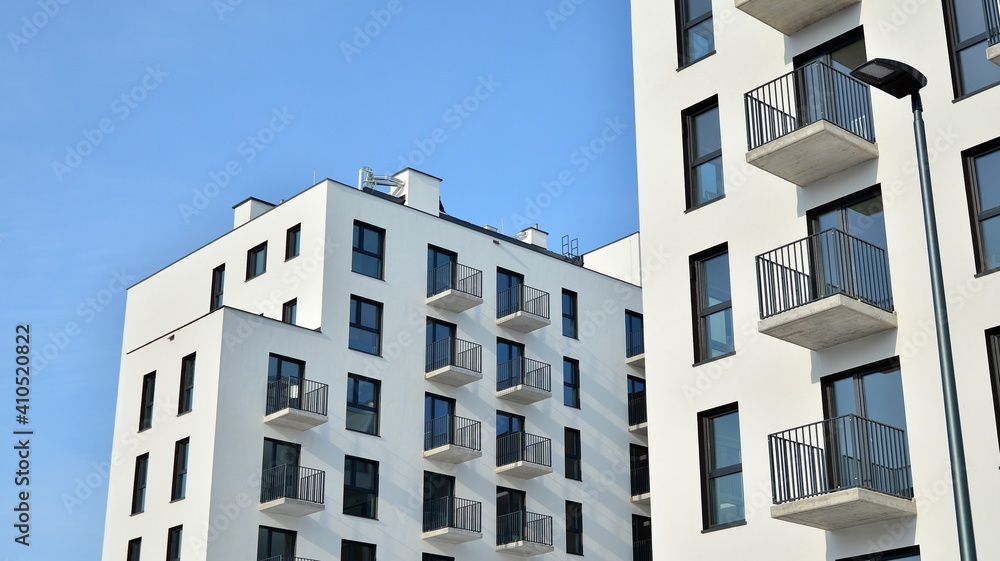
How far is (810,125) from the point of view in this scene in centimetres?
1903

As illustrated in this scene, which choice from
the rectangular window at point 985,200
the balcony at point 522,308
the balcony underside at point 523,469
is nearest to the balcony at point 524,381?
the balcony at point 522,308

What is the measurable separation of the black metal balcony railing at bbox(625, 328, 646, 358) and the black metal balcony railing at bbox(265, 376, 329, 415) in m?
14.9

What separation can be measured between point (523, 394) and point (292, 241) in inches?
410

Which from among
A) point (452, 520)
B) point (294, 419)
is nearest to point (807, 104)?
point (294, 419)

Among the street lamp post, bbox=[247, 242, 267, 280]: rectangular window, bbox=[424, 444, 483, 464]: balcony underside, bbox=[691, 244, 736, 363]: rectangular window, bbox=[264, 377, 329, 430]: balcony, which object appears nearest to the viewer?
the street lamp post

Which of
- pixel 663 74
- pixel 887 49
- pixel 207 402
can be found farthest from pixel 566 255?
pixel 887 49

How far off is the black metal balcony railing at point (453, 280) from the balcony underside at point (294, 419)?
25.0 feet

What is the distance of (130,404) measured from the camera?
43562 millimetres

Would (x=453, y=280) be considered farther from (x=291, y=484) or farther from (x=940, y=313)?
(x=940, y=313)

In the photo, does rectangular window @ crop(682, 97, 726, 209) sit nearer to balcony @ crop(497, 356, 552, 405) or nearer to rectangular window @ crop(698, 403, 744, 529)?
rectangular window @ crop(698, 403, 744, 529)

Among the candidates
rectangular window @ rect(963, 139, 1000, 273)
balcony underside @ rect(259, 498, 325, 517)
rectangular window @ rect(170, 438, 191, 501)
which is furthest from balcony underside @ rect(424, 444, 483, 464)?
rectangular window @ rect(963, 139, 1000, 273)

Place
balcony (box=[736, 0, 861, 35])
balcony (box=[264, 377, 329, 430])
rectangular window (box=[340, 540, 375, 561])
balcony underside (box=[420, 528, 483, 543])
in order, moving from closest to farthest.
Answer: balcony (box=[736, 0, 861, 35]) < balcony (box=[264, 377, 329, 430]) < rectangular window (box=[340, 540, 375, 561]) < balcony underside (box=[420, 528, 483, 543])

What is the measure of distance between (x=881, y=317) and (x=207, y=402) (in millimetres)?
26241

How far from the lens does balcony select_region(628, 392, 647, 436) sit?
160 feet
